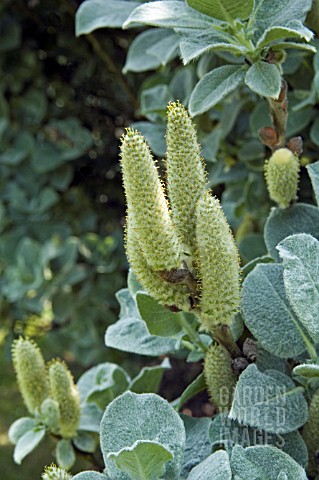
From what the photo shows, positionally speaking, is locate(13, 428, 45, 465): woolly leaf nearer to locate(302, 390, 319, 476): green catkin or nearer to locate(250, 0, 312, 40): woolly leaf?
A: locate(302, 390, 319, 476): green catkin

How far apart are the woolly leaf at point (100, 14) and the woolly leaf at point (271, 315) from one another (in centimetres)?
47

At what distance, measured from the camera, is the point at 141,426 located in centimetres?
56

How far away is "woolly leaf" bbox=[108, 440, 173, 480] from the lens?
0.50m

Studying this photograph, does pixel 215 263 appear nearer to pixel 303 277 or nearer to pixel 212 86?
pixel 303 277

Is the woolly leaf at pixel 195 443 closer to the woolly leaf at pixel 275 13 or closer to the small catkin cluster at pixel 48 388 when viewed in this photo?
the small catkin cluster at pixel 48 388

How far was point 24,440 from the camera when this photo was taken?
81 cm

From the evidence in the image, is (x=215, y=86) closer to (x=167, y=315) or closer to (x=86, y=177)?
(x=167, y=315)

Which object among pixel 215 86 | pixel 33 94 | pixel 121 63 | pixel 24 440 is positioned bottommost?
pixel 33 94

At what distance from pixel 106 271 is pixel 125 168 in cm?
122

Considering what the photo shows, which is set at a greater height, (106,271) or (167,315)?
(167,315)

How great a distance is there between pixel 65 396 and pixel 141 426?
246 mm

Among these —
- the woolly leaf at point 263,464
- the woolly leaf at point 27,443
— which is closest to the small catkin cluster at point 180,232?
the woolly leaf at point 263,464

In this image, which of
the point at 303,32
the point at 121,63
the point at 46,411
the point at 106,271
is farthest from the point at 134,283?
the point at 121,63

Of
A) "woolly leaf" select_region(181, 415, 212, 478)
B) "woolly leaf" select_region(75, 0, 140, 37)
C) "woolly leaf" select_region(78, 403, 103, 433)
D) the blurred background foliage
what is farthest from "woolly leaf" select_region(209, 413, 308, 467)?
the blurred background foliage
